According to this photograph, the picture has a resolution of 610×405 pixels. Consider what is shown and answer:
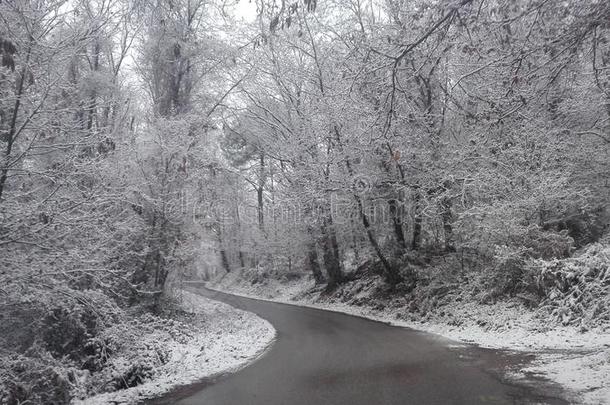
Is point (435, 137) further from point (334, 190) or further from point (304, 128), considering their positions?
point (304, 128)

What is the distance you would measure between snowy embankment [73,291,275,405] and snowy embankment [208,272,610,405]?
4976 millimetres

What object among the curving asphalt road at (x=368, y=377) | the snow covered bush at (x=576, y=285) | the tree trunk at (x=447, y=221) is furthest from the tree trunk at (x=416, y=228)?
the curving asphalt road at (x=368, y=377)

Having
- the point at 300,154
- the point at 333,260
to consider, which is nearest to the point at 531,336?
the point at 300,154

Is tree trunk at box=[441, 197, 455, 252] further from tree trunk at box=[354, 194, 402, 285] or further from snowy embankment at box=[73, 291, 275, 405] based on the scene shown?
snowy embankment at box=[73, 291, 275, 405]

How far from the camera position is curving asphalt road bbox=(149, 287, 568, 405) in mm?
6820

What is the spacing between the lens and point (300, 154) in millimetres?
22203

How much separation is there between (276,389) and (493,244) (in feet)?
30.2

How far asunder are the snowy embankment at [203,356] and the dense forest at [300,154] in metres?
0.51

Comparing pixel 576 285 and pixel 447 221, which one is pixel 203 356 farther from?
pixel 447 221

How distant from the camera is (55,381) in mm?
8461

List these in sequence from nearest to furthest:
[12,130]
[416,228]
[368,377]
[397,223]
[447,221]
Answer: [12,130] < [368,377] < [447,221] < [397,223] < [416,228]

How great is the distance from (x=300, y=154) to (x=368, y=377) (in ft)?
48.9

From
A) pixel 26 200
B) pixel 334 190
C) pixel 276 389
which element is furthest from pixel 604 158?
pixel 26 200

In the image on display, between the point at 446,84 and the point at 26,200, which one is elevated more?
the point at 446,84
